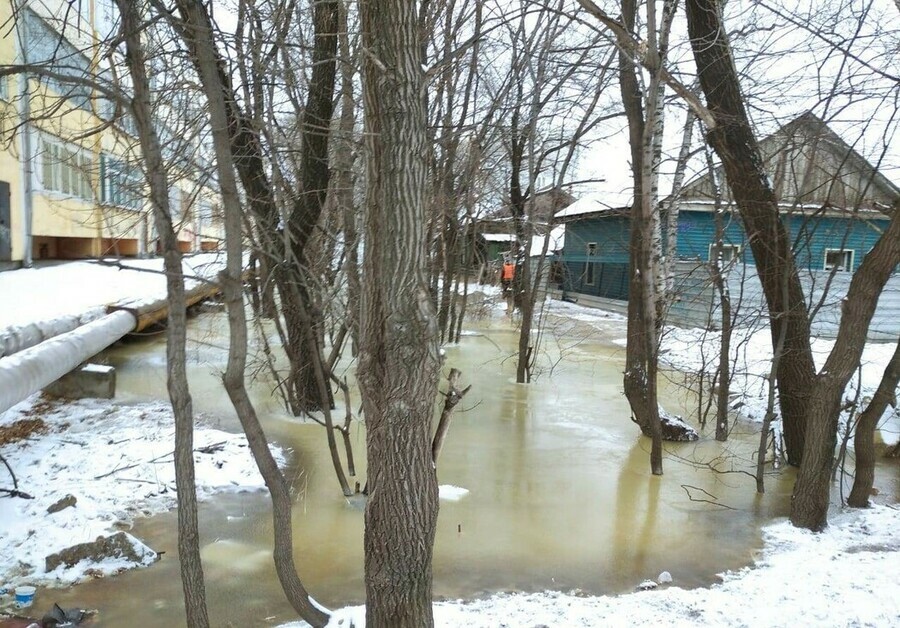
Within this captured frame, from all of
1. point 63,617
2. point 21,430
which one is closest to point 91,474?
point 21,430

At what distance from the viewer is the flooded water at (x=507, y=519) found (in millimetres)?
4938

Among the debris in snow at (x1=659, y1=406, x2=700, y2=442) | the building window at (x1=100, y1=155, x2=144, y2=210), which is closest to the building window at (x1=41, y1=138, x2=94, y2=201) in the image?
the building window at (x1=100, y1=155, x2=144, y2=210)

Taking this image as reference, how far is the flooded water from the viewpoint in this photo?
4.94m

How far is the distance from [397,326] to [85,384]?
27.3ft

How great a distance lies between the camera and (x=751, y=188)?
730cm

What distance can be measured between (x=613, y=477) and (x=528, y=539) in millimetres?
2129

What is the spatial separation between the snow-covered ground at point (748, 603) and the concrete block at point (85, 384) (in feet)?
22.7

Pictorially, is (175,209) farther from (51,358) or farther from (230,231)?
(230,231)

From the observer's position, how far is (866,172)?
730 cm

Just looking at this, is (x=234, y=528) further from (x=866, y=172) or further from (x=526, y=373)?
(x=526, y=373)

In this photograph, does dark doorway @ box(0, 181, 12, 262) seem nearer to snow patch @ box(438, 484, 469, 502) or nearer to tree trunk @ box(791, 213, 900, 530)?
snow patch @ box(438, 484, 469, 502)

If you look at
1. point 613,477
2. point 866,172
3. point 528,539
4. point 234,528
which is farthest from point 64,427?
point 866,172

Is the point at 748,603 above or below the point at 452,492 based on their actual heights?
above

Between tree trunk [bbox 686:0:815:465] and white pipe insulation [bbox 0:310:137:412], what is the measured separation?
23.8 feet
